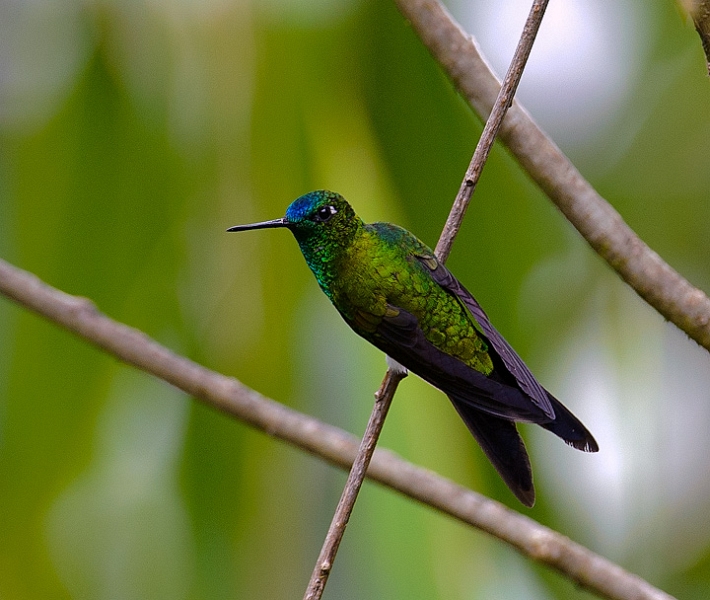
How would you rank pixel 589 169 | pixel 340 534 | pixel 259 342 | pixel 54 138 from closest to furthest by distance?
pixel 340 534 < pixel 259 342 < pixel 54 138 < pixel 589 169

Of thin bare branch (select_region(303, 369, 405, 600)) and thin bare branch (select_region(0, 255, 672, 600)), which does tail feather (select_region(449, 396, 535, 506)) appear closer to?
thin bare branch (select_region(0, 255, 672, 600))

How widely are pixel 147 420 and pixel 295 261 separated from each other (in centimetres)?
81

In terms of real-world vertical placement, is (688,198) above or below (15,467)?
above

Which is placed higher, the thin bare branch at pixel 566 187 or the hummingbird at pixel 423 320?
the thin bare branch at pixel 566 187

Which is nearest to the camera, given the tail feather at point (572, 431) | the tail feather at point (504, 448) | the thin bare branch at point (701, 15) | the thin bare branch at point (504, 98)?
the thin bare branch at point (701, 15)

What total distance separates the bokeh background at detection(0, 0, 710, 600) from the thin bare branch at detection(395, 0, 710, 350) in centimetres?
99

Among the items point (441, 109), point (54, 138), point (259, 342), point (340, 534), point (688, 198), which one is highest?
point (688, 198)

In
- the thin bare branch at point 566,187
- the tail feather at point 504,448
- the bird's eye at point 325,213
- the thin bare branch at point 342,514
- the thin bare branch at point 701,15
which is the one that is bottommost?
the thin bare branch at point 342,514

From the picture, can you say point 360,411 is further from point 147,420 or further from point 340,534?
point 340,534

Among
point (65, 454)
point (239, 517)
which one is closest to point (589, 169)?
point (239, 517)

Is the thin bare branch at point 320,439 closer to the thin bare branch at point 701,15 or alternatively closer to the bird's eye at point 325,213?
the bird's eye at point 325,213

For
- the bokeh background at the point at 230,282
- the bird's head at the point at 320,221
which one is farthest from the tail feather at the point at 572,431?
the bokeh background at the point at 230,282

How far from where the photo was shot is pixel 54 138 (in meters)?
3.00

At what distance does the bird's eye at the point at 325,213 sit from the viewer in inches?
67.9
